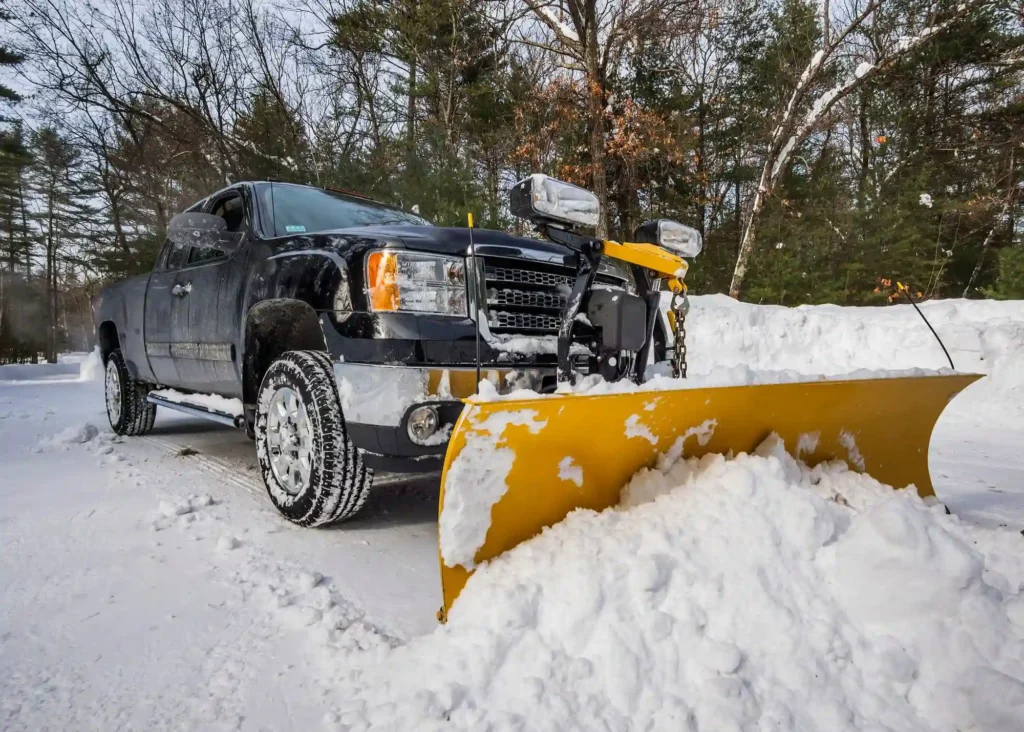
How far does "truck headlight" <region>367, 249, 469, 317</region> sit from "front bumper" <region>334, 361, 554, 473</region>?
0.27 m

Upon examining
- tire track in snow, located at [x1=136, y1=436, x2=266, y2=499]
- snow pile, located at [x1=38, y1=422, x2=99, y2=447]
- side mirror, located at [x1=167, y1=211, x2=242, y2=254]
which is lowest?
tire track in snow, located at [x1=136, y1=436, x2=266, y2=499]

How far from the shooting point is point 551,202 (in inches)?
82.1

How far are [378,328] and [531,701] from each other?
1462 millimetres

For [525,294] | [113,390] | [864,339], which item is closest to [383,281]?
[525,294]

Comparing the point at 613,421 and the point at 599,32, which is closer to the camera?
the point at 613,421

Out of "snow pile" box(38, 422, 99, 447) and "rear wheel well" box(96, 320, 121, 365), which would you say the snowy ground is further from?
"rear wheel well" box(96, 320, 121, 365)

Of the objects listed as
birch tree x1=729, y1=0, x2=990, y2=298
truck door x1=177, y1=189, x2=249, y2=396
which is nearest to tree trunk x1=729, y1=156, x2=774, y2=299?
birch tree x1=729, y1=0, x2=990, y2=298

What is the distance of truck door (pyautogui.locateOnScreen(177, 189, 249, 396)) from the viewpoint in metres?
3.33

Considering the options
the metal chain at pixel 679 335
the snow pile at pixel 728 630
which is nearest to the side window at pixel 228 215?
the metal chain at pixel 679 335

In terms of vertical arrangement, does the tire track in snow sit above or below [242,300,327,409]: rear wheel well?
below

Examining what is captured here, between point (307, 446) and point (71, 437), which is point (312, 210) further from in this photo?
point (71, 437)

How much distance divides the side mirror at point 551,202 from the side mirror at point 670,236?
0.59 meters

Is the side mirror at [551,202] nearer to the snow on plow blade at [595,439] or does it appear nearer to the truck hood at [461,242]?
the truck hood at [461,242]

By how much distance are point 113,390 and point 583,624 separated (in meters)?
5.74
